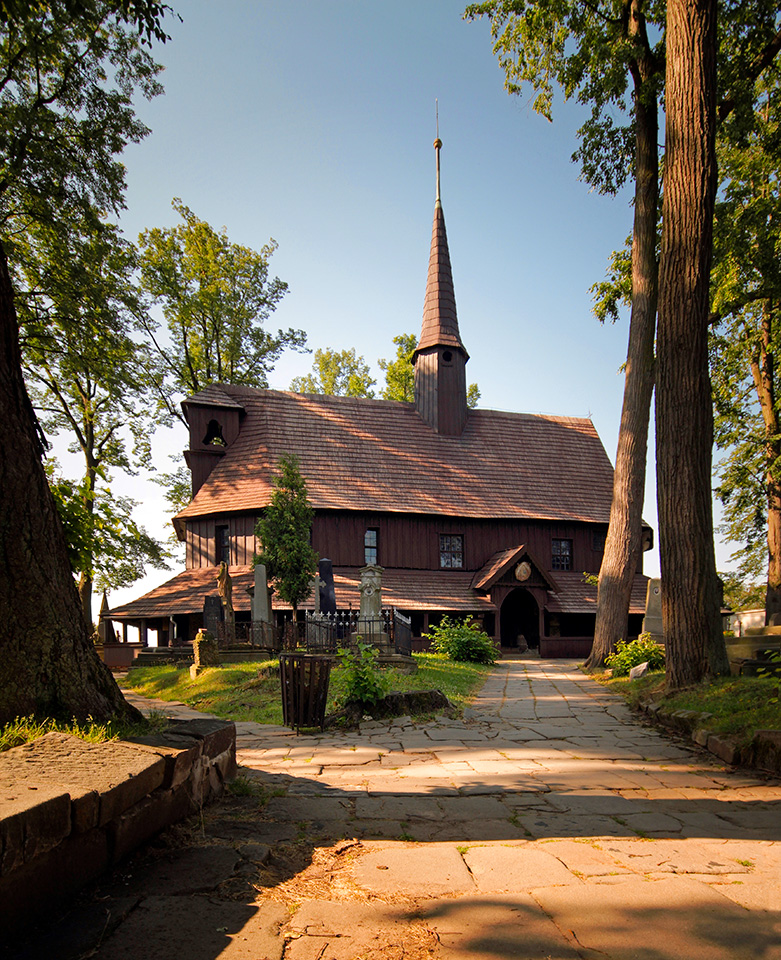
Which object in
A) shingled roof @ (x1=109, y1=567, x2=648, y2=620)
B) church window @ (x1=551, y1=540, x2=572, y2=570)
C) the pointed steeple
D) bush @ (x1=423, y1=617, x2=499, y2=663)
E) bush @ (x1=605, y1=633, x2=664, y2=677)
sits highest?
the pointed steeple

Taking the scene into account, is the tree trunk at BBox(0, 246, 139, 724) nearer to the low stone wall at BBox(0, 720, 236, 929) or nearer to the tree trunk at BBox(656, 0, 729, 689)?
the low stone wall at BBox(0, 720, 236, 929)

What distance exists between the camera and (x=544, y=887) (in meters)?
3.25

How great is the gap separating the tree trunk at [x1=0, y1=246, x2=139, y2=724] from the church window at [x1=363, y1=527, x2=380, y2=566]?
761 inches

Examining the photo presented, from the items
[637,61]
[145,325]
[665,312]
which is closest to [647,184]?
[637,61]

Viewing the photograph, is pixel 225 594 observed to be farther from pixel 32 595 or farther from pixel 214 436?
pixel 32 595

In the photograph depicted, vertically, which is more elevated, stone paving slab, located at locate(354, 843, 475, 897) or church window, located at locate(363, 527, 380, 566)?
church window, located at locate(363, 527, 380, 566)

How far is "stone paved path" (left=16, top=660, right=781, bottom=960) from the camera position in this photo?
270 cm

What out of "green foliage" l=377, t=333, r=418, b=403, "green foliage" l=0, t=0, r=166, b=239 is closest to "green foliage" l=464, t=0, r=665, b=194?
"green foliage" l=0, t=0, r=166, b=239

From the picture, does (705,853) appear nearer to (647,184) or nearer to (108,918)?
(108,918)

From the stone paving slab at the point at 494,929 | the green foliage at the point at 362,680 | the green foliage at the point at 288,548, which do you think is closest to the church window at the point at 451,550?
the green foliage at the point at 288,548

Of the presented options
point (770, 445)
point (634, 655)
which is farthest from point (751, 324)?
point (634, 655)

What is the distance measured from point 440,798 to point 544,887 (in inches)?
76.2

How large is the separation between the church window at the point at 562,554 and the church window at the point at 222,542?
42.3 ft

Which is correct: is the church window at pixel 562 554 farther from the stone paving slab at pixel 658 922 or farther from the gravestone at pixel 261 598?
the stone paving slab at pixel 658 922
